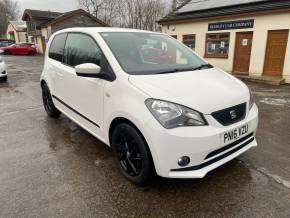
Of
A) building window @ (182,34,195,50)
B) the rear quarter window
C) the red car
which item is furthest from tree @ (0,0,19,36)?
the rear quarter window

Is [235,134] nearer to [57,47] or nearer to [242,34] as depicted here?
[57,47]

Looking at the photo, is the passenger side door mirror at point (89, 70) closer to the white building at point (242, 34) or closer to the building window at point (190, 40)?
the white building at point (242, 34)

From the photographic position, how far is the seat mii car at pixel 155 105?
2469mm

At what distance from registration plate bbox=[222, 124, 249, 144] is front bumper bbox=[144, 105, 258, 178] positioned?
2.1 inches

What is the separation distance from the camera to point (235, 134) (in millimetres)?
2719

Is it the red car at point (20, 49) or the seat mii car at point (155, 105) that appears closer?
the seat mii car at point (155, 105)

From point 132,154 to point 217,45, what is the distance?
12.4 metres

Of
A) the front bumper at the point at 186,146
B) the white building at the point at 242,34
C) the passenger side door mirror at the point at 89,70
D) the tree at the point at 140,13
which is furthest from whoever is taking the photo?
the tree at the point at 140,13

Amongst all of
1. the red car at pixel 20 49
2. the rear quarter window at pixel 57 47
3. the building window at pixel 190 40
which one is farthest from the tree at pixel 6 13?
the rear quarter window at pixel 57 47

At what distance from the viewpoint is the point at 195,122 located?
2.50m

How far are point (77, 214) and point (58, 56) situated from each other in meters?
3.02

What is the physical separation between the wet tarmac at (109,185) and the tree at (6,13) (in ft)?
226

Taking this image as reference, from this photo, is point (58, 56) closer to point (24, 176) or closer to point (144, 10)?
point (24, 176)

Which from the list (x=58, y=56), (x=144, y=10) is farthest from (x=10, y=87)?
(x=144, y=10)
